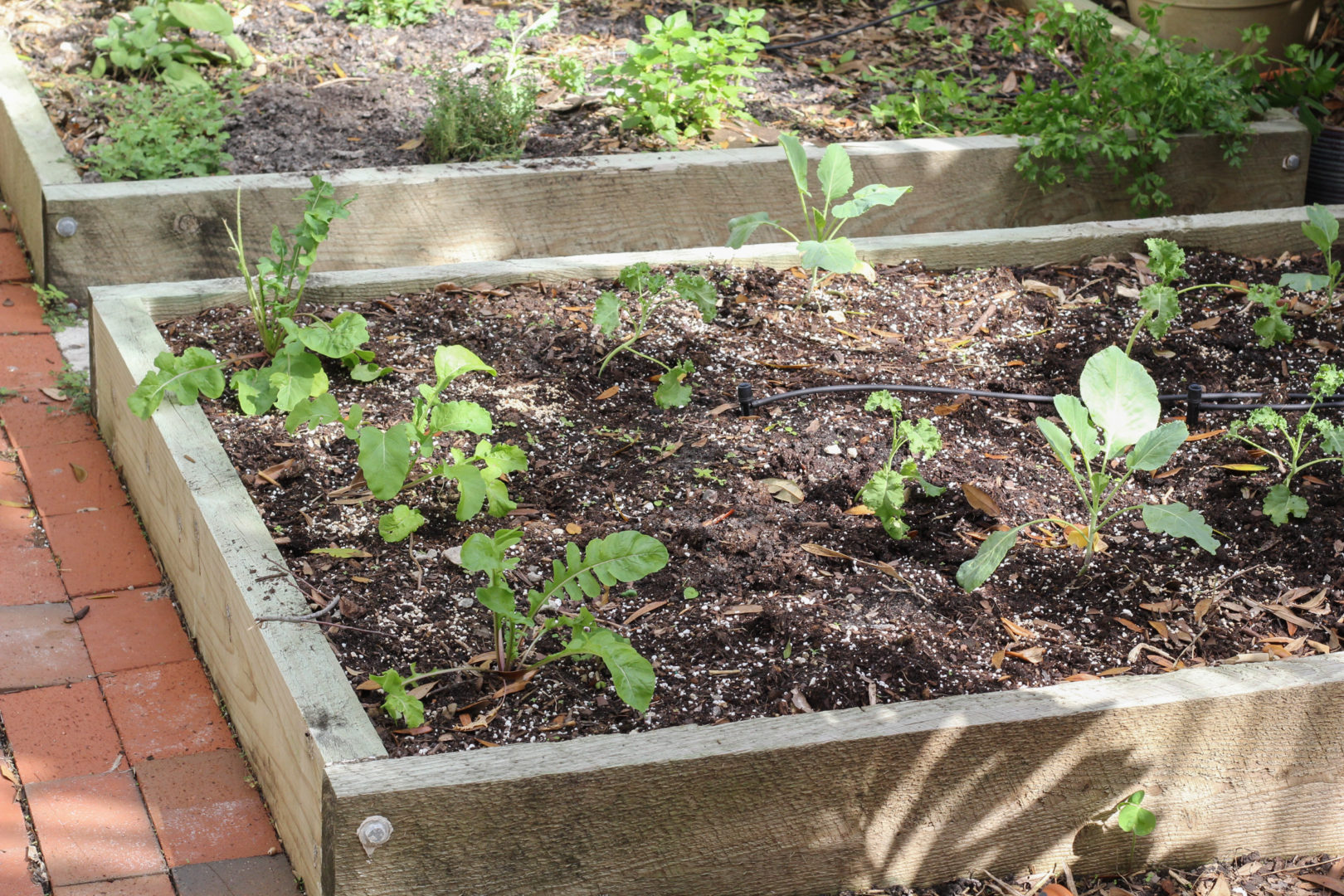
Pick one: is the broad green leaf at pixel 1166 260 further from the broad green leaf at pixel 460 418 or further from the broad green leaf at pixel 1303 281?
the broad green leaf at pixel 460 418

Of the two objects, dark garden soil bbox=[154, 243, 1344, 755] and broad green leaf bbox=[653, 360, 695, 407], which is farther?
broad green leaf bbox=[653, 360, 695, 407]

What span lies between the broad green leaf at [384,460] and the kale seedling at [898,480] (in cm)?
94

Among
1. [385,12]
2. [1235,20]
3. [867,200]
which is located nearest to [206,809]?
[867,200]

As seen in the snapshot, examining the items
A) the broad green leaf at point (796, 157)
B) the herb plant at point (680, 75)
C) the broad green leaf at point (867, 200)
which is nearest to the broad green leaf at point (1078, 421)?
the broad green leaf at point (867, 200)

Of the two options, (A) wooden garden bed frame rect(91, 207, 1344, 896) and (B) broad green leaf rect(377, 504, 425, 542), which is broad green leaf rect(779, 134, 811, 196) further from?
(A) wooden garden bed frame rect(91, 207, 1344, 896)

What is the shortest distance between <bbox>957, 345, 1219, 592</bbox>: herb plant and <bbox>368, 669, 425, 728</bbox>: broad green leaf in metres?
1.03

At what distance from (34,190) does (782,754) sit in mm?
3126

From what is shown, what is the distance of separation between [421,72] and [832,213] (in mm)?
1991

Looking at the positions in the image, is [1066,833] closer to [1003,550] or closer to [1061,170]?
[1003,550]

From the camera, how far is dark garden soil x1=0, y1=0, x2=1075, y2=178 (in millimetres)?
4512

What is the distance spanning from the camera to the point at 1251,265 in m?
3.92

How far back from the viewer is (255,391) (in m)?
3.00

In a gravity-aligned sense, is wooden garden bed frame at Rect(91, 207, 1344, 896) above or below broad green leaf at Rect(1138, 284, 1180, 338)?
below

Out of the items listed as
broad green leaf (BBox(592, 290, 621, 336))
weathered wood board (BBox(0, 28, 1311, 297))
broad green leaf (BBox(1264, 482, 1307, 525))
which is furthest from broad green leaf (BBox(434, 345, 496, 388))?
broad green leaf (BBox(1264, 482, 1307, 525))
